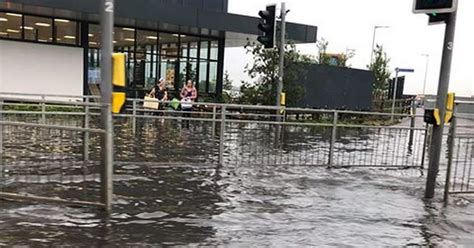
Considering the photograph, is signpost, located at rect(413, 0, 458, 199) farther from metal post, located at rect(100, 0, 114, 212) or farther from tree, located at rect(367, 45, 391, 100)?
tree, located at rect(367, 45, 391, 100)

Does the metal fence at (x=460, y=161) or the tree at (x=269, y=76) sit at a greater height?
the tree at (x=269, y=76)

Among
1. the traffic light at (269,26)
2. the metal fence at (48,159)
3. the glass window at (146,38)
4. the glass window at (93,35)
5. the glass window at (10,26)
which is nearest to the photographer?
the metal fence at (48,159)

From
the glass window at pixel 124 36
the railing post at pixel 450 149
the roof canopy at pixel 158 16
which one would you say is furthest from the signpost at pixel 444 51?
the glass window at pixel 124 36

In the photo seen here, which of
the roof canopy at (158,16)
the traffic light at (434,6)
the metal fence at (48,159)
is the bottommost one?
the metal fence at (48,159)

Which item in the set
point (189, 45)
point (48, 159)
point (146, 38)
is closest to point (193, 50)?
point (189, 45)

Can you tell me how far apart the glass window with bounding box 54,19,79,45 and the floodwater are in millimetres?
16190

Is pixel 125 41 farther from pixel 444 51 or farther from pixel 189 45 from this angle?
A: pixel 444 51

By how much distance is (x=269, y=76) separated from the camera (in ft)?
70.9

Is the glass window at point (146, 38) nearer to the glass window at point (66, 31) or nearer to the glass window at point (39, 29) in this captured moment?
the glass window at point (66, 31)

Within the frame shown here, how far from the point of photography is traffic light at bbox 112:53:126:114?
5.95 m

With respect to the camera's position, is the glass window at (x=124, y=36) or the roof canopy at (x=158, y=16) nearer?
the roof canopy at (x=158, y=16)

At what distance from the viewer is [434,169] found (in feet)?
26.4

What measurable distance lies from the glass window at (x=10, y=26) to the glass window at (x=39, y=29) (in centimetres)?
32

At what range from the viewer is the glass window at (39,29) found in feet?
77.8
